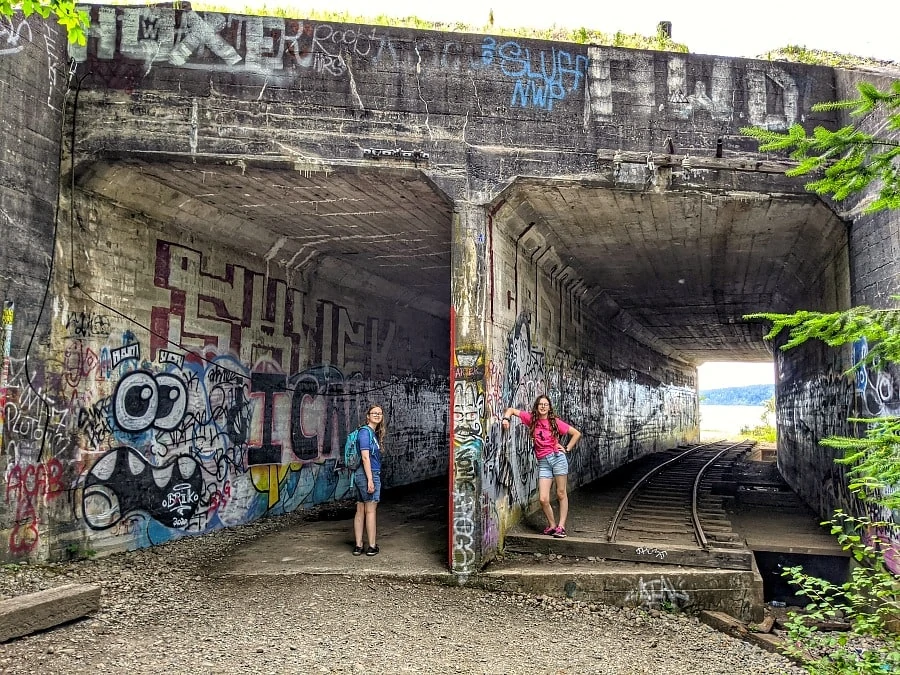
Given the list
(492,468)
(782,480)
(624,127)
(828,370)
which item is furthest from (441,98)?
(782,480)

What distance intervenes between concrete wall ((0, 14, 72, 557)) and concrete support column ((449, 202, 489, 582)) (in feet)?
14.1

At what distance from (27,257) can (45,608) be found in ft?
11.9

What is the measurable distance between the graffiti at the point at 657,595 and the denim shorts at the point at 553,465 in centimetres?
166

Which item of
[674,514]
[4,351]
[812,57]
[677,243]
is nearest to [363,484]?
[4,351]

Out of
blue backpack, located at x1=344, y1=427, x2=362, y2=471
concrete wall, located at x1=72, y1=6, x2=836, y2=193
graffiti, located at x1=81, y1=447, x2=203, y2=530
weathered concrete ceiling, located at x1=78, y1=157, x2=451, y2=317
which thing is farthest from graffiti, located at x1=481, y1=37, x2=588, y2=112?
graffiti, located at x1=81, y1=447, x2=203, y2=530

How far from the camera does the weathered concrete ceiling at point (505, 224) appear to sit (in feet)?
26.2

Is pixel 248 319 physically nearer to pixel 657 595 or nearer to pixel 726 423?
pixel 657 595

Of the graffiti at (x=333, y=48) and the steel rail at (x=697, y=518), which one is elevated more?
the graffiti at (x=333, y=48)

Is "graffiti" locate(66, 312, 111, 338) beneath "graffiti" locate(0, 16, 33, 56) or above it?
beneath

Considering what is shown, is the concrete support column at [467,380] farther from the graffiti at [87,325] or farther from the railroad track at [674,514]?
the graffiti at [87,325]

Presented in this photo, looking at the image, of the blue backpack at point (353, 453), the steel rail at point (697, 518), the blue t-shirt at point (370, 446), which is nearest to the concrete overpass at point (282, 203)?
the blue t-shirt at point (370, 446)

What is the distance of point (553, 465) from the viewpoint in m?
8.55

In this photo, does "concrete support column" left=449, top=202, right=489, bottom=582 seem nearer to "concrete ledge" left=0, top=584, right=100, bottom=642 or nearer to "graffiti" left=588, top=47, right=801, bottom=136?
"graffiti" left=588, top=47, right=801, bottom=136

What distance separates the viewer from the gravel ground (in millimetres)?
5207
